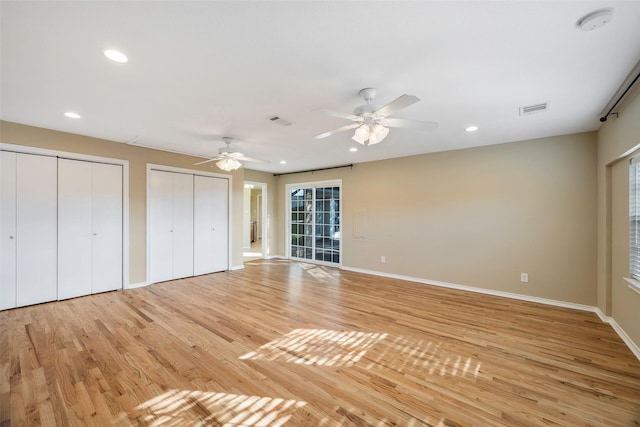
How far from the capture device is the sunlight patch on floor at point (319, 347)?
245 centimetres

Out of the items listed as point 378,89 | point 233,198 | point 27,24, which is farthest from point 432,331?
point 233,198

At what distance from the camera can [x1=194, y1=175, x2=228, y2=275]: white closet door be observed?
5645mm

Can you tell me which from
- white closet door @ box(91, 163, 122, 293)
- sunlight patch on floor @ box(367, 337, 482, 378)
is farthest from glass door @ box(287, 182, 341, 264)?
white closet door @ box(91, 163, 122, 293)

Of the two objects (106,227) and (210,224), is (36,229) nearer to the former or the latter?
(106,227)

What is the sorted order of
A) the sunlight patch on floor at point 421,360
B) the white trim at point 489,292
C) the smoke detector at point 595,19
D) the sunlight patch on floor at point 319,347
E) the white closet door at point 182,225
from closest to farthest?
the smoke detector at point 595,19, the sunlight patch on floor at point 421,360, the sunlight patch on floor at point 319,347, the white trim at point 489,292, the white closet door at point 182,225

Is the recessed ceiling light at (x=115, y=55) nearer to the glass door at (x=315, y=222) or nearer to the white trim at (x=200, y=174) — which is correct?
the white trim at (x=200, y=174)

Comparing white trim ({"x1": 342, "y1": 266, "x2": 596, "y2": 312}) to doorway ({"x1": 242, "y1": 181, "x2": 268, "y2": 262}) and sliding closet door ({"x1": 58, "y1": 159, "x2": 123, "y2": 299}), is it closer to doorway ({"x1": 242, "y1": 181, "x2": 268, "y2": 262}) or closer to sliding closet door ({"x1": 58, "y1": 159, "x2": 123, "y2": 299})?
sliding closet door ({"x1": 58, "y1": 159, "x2": 123, "y2": 299})

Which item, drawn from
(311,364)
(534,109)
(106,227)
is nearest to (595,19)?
(534,109)

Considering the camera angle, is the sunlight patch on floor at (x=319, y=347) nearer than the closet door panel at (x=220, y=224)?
Yes

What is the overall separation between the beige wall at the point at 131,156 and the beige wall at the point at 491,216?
13.6 feet

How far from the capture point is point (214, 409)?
1817 mm

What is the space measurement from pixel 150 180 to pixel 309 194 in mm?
3802

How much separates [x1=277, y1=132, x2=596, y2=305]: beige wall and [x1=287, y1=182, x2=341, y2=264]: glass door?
0.77 meters

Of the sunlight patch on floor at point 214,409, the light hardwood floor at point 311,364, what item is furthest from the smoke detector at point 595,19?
the sunlight patch on floor at point 214,409
